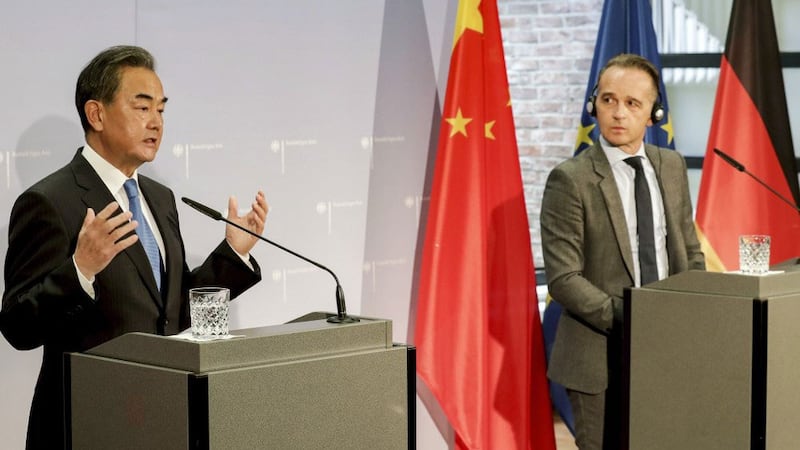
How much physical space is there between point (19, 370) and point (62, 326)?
801 millimetres

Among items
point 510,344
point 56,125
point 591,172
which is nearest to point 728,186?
point 510,344

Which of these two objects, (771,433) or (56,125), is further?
(56,125)

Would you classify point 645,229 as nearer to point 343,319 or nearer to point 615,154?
point 615,154

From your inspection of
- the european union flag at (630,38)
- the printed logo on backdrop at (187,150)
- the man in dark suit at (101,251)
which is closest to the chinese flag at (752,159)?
the european union flag at (630,38)

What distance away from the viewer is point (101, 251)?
2.43m

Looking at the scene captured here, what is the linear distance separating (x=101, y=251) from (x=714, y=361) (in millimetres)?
1719

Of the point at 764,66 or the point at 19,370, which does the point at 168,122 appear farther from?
the point at 764,66

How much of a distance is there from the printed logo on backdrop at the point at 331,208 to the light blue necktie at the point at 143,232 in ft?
4.26

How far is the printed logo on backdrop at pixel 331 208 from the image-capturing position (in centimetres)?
419

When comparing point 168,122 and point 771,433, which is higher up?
point 168,122

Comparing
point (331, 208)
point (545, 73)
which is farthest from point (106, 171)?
point (545, 73)

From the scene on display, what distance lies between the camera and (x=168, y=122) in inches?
145

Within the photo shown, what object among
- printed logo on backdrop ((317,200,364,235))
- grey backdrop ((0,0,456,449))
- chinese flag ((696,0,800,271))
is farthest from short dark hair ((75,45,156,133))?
chinese flag ((696,0,800,271))

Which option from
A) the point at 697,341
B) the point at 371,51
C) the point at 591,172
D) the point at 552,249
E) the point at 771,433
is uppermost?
the point at 371,51
